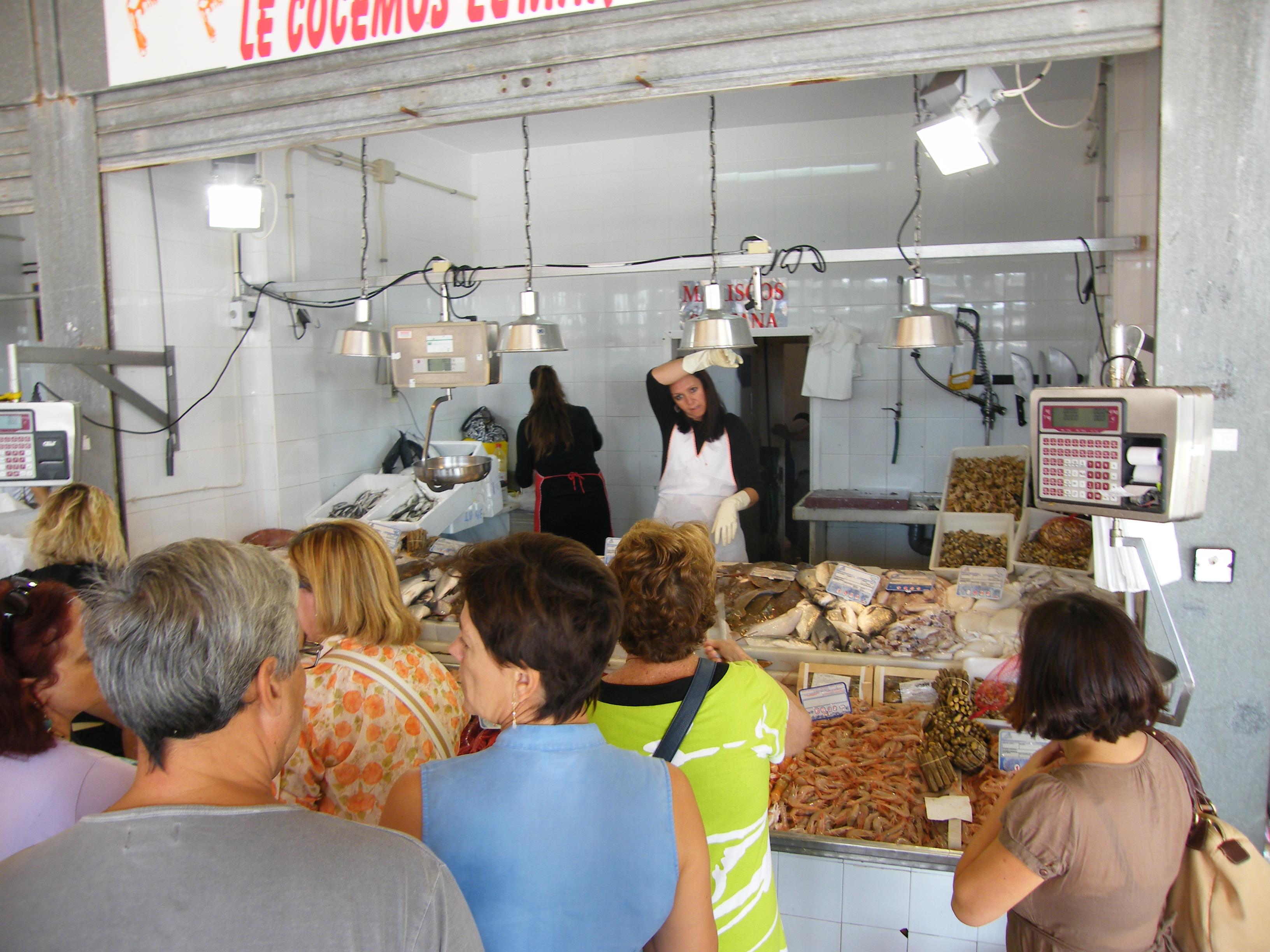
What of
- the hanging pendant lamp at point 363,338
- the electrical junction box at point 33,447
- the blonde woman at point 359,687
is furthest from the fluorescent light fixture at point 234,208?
the blonde woman at point 359,687

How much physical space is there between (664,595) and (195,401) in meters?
3.88

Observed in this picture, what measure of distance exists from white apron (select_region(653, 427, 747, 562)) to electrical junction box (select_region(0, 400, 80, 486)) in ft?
9.15

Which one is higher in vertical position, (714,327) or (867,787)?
(714,327)

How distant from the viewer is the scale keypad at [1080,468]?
1795 millimetres

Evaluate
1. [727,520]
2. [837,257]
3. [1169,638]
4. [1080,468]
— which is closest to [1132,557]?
[1169,638]

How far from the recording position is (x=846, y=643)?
344 centimetres

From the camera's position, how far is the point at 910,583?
3809mm

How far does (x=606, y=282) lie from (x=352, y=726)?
5485 millimetres

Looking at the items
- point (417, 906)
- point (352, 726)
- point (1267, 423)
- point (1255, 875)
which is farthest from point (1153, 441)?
point (352, 726)

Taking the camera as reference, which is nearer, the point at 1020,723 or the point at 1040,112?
the point at 1020,723

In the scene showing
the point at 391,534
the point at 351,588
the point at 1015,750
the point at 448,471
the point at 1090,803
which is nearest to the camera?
the point at 1090,803

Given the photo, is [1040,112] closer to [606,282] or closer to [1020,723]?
[606,282]

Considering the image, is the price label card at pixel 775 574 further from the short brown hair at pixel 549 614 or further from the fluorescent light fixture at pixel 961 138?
the short brown hair at pixel 549 614

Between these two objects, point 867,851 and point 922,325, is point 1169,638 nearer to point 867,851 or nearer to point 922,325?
point 867,851
